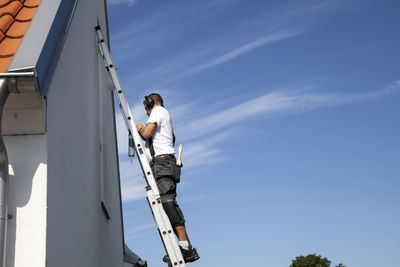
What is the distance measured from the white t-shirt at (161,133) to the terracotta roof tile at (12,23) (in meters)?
2.12

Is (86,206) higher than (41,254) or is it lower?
higher

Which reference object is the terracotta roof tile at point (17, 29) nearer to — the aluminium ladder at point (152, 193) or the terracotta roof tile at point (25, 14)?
the terracotta roof tile at point (25, 14)

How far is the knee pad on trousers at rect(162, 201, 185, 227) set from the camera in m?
4.99

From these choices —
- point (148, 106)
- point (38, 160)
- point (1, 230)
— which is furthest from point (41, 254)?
point (148, 106)

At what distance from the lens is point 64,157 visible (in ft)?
11.8

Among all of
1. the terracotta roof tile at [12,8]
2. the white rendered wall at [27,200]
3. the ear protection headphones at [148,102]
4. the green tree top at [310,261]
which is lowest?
the white rendered wall at [27,200]

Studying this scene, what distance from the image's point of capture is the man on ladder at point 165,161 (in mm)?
4992

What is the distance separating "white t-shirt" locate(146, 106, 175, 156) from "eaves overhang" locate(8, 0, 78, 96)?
74.8 inches

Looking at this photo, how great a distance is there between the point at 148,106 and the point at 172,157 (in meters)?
0.71

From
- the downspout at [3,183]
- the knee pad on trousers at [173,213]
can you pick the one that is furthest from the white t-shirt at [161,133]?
the downspout at [3,183]

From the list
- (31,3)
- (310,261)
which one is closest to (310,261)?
(310,261)

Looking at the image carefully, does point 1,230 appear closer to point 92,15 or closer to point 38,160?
point 38,160

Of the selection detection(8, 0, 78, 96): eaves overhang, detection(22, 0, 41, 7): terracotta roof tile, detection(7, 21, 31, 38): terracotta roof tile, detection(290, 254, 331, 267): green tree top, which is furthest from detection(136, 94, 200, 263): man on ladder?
detection(290, 254, 331, 267): green tree top

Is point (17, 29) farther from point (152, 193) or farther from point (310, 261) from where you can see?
point (310, 261)
